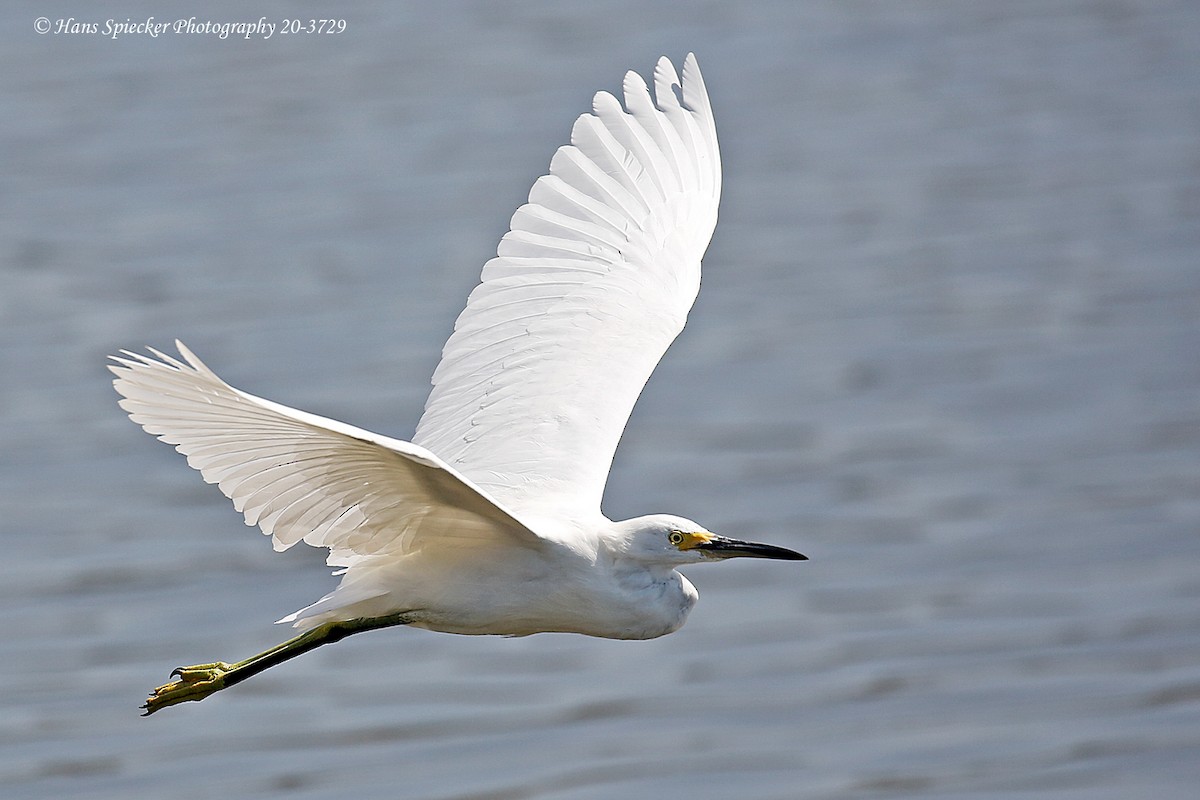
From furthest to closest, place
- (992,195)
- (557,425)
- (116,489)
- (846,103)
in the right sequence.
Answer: (846,103) → (992,195) → (116,489) → (557,425)

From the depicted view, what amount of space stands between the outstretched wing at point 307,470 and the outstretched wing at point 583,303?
2.37 feet

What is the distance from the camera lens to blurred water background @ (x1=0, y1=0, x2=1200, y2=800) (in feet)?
30.7

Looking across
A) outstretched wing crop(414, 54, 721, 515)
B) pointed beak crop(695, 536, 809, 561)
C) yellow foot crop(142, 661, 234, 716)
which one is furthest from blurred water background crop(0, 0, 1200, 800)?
pointed beak crop(695, 536, 809, 561)

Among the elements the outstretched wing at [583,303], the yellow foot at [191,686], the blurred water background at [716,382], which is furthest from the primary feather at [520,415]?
the blurred water background at [716,382]

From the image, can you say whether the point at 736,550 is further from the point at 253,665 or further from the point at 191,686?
the point at 191,686

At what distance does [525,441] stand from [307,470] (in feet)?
5.21

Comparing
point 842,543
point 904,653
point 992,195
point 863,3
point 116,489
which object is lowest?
point 904,653

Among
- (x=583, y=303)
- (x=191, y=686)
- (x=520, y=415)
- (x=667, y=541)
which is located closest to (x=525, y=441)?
(x=520, y=415)

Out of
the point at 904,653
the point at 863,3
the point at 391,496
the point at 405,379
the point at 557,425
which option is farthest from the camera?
the point at 863,3

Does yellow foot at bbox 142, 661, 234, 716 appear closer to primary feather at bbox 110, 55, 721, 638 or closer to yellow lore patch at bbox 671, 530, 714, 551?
primary feather at bbox 110, 55, 721, 638

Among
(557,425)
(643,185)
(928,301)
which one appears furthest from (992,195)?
(557,425)

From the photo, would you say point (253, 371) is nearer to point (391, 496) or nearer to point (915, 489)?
point (915, 489)

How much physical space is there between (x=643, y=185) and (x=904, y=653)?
2.74 m

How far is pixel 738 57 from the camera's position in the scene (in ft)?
58.0
